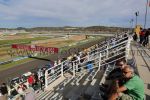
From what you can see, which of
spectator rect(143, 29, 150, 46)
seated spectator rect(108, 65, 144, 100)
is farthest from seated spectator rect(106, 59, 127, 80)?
spectator rect(143, 29, 150, 46)

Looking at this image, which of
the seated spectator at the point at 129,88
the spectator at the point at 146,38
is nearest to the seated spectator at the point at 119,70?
the seated spectator at the point at 129,88

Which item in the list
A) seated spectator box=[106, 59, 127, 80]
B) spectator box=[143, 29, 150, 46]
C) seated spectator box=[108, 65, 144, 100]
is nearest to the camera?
seated spectator box=[108, 65, 144, 100]

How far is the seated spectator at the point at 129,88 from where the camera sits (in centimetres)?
397

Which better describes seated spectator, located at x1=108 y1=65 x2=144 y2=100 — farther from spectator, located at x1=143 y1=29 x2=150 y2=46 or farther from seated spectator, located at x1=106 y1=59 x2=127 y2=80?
spectator, located at x1=143 y1=29 x2=150 y2=46

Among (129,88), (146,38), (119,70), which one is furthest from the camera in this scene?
(146,38)

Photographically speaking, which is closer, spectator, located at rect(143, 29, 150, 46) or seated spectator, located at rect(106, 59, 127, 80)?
seated spectator, located at rect(106, 59, 127, 80)

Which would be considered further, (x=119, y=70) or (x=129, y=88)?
(x=119, y=70)

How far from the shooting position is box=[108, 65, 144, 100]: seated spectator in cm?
397

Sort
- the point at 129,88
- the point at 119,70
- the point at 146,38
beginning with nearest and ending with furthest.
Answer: the point at 129,88, the point at 119,70, the point at 146,38

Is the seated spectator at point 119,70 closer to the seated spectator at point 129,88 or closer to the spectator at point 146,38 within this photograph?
the seated spectator at point 129,88

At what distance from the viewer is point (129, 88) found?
13.1 feet

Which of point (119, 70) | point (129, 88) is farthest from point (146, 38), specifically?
point (129, 88)

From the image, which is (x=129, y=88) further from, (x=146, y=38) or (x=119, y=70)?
(x=146, y=38)

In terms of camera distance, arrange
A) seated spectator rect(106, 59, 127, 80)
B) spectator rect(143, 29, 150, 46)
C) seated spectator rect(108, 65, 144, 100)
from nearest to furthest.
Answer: seated spectator rect(108, 65, 144, 100) < seated spectator rect(106, 59, 127, 80) < spectator rect(143, 29, 150, 46)
